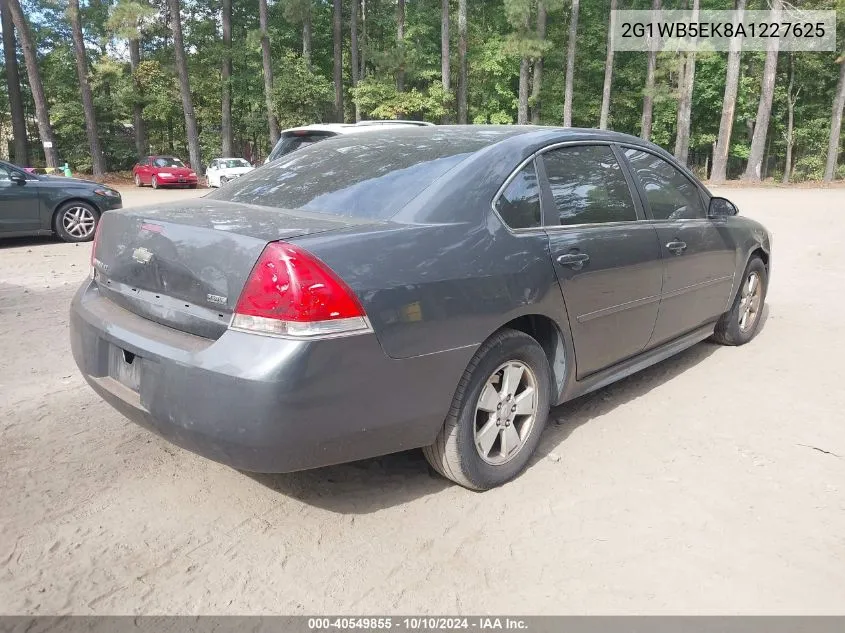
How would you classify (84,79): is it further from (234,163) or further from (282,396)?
(282,396)

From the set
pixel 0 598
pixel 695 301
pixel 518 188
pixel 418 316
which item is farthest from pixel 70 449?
pixel 695 301

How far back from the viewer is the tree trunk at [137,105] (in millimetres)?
35531

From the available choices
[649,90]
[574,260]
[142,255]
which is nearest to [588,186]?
[574,260]

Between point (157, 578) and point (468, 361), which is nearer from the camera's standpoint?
point (157, 578)

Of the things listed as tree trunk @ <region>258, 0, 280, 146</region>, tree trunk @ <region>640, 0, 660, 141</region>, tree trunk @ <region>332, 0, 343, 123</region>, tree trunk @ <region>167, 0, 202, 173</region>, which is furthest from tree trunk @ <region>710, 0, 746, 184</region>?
tree trunk @ <region>167, 0, 202, 173</region>

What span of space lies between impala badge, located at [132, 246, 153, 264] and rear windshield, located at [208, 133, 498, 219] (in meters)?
0.63

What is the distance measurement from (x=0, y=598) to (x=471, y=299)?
2.03 m

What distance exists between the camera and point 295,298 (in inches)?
88.0

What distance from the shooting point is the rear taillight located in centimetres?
225

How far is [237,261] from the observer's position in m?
2.34

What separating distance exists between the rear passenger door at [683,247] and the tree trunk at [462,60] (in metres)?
31.9

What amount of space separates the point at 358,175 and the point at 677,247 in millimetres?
2131

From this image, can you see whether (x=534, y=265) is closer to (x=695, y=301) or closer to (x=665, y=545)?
(x=665, y=545)

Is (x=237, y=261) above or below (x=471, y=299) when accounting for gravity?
above
